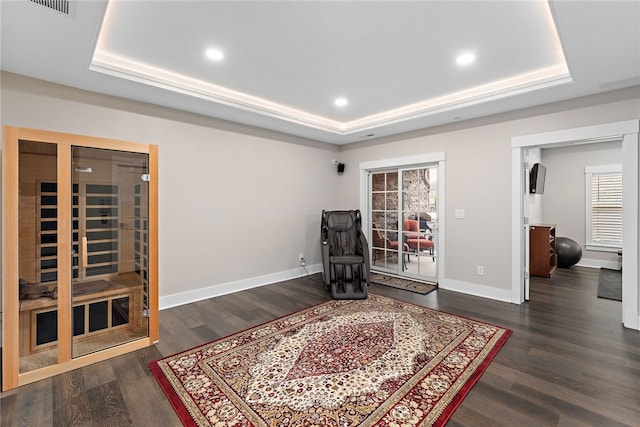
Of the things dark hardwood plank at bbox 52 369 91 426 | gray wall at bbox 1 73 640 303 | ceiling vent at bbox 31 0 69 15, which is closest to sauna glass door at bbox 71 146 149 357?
dark hardwood plank at bbox 52 369 91 426

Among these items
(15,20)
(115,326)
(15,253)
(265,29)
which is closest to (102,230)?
(15,253)

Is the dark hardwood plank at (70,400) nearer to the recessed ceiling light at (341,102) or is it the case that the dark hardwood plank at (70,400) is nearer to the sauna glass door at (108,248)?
the sauna glass door at (108,248)

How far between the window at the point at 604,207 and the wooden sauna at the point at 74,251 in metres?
7.69

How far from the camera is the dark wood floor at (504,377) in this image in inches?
70.8

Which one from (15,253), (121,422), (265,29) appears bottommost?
(121,422)

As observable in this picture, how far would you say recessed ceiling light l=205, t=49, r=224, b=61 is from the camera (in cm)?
258

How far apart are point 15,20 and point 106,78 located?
2.76 ft

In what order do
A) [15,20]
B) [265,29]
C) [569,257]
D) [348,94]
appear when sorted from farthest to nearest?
[569,257], [348,94], [265,29], [15,20]

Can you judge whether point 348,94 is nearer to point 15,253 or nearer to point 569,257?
point 15,253

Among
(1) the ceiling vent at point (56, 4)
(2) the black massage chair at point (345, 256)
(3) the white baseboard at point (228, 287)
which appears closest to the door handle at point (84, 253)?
(3) the white baseboard at point (228, 287)

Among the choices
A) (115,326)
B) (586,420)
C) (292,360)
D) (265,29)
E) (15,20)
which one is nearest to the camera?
(586,420)

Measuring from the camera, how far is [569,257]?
5.62 meters

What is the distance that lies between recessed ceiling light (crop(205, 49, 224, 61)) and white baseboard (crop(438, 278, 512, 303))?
164 inches

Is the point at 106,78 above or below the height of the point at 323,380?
above
